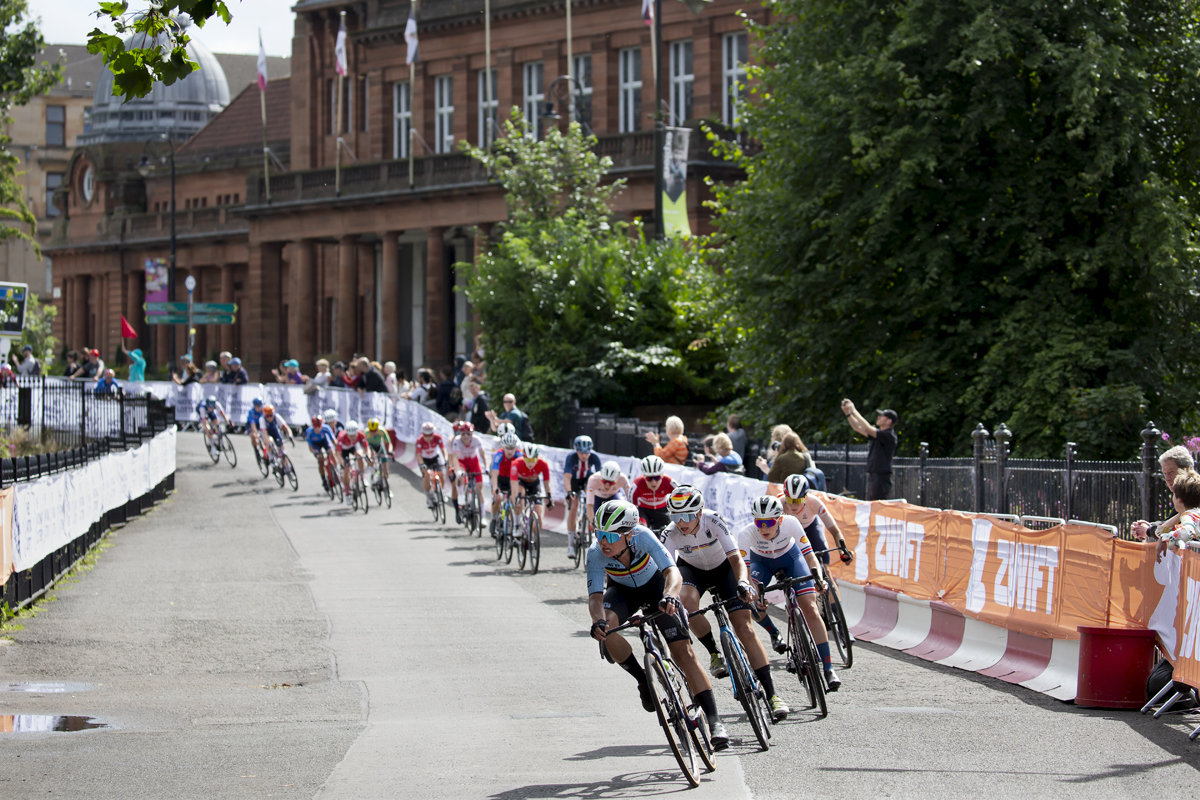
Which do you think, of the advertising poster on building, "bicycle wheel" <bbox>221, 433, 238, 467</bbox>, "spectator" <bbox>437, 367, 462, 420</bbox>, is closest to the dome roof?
"bicycle wheel" <bbox>221, 433, 238, 467</bbox>

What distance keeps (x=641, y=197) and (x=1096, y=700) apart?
127ft

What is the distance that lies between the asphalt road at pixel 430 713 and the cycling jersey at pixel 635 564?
3.38 ft

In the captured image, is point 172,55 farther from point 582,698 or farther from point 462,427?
point 462,427

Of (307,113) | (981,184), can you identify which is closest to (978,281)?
(981,184)

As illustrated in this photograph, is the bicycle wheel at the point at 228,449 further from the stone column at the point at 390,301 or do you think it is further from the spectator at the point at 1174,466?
the spectator at the point at 1174,466

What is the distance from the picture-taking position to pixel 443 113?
205 ft

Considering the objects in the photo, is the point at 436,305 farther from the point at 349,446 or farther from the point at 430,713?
the point at 430,713

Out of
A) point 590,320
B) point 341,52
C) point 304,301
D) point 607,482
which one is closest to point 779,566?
point 607,482

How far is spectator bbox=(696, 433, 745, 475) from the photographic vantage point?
66.5ft

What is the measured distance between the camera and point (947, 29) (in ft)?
78.8

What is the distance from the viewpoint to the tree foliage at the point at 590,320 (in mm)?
34625

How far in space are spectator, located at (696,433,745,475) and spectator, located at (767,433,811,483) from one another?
2261mm

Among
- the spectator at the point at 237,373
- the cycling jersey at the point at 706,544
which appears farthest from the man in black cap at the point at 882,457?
the spectator at the point at 237,373

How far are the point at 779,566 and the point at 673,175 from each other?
21.3 metres
